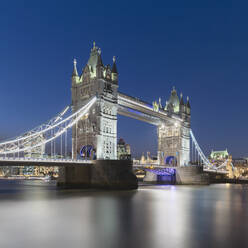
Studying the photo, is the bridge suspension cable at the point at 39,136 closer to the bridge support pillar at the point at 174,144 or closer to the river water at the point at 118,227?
the river water at the point at 118,227

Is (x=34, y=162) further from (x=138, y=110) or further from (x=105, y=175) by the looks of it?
(x=138, y=110)

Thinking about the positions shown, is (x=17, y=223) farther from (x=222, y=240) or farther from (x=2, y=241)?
(x=222, y=240)

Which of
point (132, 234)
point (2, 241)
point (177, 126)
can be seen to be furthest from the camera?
point (177, 126)

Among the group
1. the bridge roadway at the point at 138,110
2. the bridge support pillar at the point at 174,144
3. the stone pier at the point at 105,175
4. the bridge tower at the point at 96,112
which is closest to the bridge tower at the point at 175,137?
the bridge support pillar at the point at 174,144

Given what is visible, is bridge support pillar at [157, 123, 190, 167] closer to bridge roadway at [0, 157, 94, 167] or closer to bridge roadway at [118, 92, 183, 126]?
bridge roadway at [118, 92, 183, 126]

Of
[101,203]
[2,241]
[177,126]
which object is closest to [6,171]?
[177,126]

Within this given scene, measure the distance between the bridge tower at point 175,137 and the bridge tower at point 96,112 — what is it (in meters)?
17.8

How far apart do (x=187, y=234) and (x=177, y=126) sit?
41.7 meters

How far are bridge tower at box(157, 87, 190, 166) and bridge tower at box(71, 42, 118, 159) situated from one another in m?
17.8

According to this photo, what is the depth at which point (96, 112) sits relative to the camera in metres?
33.6

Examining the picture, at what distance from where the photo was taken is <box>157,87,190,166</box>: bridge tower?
52.2 metres

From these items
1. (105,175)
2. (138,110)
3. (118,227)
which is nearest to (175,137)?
(138,110)

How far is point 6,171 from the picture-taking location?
122 metres

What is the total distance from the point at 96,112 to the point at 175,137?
886 inches
